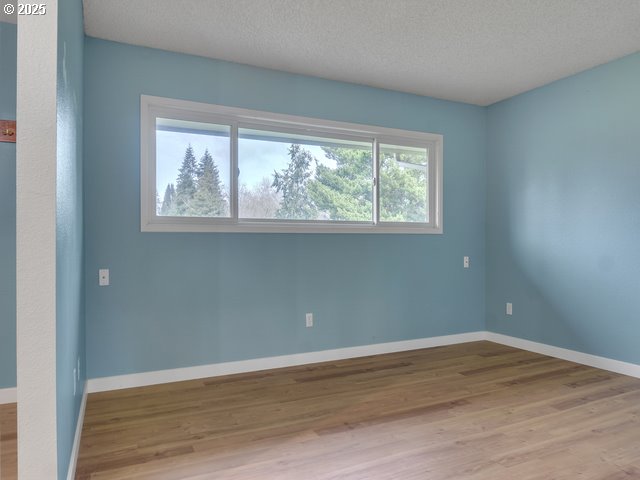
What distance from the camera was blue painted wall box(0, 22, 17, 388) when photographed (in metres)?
2.83

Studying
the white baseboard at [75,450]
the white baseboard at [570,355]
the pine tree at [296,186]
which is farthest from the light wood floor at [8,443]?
the white baseboard at [570,355]

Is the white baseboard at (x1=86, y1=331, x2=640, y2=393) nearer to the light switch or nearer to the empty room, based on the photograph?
the empty room

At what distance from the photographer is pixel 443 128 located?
174 inches

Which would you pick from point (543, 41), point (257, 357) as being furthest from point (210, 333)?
point (543, 41)

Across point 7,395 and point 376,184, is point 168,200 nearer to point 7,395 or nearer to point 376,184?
point 7,395

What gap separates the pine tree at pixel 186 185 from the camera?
3.29 meters

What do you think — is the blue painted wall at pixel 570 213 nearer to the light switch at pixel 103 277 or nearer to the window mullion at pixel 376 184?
the window mullion at pixel 376 184

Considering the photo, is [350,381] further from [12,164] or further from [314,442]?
[12,164]

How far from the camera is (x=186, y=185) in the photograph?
130 inches

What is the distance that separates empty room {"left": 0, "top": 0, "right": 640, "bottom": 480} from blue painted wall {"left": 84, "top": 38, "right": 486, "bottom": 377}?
0.06 feet

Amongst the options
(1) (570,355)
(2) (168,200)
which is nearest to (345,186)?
(2) (168,200)

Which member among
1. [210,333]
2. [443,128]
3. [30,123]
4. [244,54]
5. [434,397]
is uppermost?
[244,54]

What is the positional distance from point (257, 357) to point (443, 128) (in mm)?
3063

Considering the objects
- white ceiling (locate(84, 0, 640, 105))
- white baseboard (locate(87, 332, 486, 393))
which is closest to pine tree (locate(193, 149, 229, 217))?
white ceiling (locate(84, 0, 640, 105))
